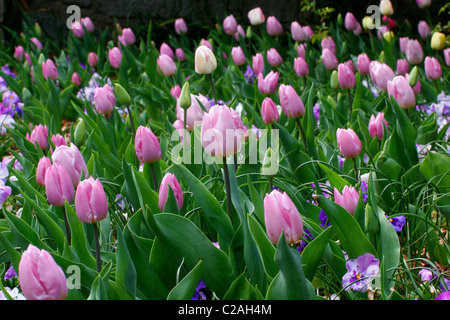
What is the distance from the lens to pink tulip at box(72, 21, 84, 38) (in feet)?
14.0

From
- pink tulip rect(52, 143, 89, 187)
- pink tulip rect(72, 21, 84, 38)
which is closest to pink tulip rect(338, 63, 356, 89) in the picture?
pink tulip rect(52, 143, 89, 187)

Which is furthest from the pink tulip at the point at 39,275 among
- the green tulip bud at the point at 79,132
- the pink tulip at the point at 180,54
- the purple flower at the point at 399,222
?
the pink tulip at the point at 180,54

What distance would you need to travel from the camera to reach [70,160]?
55.9 inches

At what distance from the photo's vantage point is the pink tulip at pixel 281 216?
3.64 feet

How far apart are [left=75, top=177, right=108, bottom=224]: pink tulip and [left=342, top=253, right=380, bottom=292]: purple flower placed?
0.56 meters

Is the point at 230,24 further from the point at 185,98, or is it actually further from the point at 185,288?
the point at 185,288

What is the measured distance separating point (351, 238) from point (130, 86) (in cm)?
224

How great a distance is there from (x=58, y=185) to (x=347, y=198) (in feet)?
2.24

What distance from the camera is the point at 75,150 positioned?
56.2 inches

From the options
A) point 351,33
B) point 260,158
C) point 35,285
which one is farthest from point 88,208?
point 351,33

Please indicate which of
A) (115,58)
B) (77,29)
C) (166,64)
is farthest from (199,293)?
(77,29)

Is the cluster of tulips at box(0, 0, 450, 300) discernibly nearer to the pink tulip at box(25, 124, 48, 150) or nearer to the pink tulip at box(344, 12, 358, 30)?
the pink tulip at box(25, 124, 48, 150)
